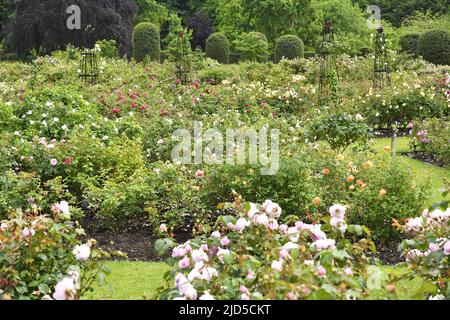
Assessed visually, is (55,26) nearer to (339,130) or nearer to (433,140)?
(433,140)

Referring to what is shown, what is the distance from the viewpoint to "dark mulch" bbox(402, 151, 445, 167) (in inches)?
352

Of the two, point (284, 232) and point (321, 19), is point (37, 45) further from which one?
point (284, 232)

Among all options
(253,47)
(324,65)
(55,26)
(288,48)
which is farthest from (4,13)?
(324,65)

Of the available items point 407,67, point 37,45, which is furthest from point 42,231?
point 37,45

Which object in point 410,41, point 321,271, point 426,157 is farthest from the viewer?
point 410,41

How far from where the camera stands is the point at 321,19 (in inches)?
1046

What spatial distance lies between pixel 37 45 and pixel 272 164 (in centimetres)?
2111

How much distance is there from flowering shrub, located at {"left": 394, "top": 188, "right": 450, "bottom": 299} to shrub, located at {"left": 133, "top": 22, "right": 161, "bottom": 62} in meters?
19.3

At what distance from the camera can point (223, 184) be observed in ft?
19.6

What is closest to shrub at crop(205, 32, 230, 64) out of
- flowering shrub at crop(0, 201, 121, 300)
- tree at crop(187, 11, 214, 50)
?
tree at crop(187, 11, 214, 50)

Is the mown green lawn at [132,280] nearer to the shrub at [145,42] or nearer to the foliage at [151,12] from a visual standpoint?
the shrub at [145,42]

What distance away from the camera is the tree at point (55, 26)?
24.6m

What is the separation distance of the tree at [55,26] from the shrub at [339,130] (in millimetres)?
17357

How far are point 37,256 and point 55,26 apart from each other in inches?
880
